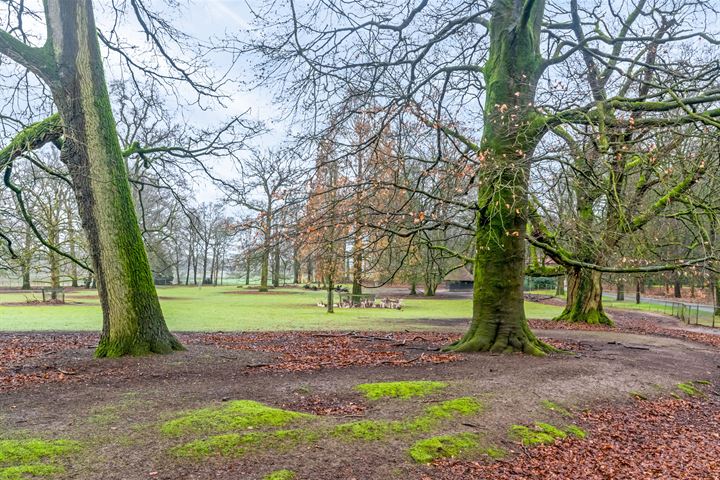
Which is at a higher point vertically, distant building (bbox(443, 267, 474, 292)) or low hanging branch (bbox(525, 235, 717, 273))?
low hanging branch (bbox(525, 235, 717, 273))

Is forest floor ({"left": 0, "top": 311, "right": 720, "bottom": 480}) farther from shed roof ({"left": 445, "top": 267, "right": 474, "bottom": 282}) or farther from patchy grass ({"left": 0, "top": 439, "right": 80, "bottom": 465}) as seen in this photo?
shed roof ({"left": 445, "top": 267, "right": 474, "bottom": 282})

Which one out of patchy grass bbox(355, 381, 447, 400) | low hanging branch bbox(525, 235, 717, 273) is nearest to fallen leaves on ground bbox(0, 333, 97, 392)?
patchy grass bbox(355, 381, 447, 400)

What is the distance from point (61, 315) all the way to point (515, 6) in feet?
66.3

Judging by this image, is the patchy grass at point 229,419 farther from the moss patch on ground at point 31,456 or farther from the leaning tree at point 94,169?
the leaning tree at point 94,169

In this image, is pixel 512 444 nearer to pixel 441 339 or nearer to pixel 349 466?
pixel 349 466

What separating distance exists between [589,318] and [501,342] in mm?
12520

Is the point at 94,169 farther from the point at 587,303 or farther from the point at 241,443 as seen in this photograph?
the point at 587,303

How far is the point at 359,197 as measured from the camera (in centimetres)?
857

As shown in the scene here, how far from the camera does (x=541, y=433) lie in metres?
5.08

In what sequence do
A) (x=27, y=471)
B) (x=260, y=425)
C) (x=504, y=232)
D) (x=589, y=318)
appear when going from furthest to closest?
(x=589, y=318) < (x=504, y=232) < (x=260, y=425) < (x=27, y=471)

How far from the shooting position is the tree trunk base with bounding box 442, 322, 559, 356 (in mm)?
9484

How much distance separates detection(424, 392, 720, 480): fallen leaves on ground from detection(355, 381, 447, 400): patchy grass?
1.59m

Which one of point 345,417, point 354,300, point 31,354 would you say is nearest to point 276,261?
point 354,300

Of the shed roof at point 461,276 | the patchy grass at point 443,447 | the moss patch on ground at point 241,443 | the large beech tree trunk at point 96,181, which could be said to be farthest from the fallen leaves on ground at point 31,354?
the shed roof at point 461,276
